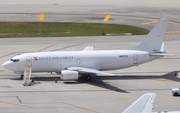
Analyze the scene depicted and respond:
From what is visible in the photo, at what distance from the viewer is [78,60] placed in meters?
53.6

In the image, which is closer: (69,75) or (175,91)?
(175,91)

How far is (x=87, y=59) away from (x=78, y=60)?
1.12 m

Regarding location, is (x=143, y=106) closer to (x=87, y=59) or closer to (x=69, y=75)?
(x=69, y=75)

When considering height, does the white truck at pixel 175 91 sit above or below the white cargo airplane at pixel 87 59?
below

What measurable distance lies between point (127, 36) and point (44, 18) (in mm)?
23842

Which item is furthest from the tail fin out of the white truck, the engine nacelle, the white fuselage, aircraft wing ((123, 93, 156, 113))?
aircraft wing ((123, 93, 156, 113))

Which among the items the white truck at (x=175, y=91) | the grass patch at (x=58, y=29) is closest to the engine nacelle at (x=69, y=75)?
the white truck at (x=175, y=91)

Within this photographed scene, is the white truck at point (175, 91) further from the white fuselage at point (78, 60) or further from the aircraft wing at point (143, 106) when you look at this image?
the aircraft wing at point (143, 106)

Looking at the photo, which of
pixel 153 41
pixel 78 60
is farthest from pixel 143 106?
pixel 153 41

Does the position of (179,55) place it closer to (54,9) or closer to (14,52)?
(14,52)

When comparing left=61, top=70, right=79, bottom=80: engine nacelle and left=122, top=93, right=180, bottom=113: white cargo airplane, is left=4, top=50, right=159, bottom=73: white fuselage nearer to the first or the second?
left=61, top=70, right=79, bottom=80: engine nacelle

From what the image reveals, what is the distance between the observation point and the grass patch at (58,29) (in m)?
84.0

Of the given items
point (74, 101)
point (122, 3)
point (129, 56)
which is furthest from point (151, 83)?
point (122, 3)

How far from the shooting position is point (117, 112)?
4072cm
